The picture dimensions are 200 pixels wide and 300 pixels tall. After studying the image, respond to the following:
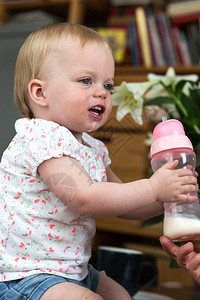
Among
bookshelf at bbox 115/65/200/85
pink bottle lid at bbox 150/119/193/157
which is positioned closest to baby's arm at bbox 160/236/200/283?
pink bottle lid at bbox 150/119/193/157

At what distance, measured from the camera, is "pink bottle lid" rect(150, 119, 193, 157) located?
2.19ft

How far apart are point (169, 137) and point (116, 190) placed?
108 millimetres

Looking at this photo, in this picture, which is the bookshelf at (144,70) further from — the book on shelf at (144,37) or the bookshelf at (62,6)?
the bookshelf at (62,6)

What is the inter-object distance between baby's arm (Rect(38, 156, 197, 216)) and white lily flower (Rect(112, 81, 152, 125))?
0.30m

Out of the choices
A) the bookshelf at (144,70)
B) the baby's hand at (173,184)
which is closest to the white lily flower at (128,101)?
the baby's hand at (173,184)

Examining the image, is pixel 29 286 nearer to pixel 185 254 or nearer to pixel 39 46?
pixel 185 254

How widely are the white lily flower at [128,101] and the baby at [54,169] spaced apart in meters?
0.21

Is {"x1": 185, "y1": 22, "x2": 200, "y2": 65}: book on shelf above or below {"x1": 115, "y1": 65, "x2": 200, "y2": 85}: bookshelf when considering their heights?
above

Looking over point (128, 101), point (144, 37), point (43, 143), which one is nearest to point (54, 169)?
point (43, 143)

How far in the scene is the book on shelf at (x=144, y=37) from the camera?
2479 mm

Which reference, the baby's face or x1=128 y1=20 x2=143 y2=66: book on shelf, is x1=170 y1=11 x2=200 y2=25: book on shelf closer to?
x1=128 y1=20 x2=143 y2=66: book on shelf

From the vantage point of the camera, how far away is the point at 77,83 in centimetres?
73

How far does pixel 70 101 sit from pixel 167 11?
203cm

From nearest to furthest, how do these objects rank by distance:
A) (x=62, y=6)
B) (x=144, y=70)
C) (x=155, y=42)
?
(x=144, y=70) < (x=155, y=42) < (x=62, y=6)
